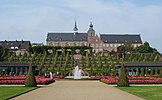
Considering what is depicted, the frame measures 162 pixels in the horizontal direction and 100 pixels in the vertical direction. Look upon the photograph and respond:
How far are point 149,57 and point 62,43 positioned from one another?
2698 inches

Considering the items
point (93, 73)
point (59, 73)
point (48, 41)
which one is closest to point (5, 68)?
point (59, 73)

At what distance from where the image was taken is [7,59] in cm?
7656

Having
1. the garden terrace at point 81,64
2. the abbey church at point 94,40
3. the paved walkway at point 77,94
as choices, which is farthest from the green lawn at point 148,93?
the abbey church at point 94,40

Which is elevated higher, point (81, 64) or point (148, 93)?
point (81, 64)

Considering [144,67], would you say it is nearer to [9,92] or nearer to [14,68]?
[14,68]

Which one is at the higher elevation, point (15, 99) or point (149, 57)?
point (149, 57)

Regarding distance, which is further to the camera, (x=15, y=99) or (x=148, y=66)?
(x=148, y=66)

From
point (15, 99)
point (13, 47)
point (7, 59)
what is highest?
point (13, 47)

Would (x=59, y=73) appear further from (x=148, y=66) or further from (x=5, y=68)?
(x=148, y=66)

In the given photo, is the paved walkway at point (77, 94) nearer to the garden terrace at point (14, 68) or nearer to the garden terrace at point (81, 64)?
the garden terrace at point (14, 68)

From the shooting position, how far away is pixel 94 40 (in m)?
141

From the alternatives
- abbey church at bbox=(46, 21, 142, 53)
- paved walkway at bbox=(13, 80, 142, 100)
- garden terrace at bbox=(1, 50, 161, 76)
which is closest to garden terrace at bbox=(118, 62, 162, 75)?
garden terrace at bbox=(1, 50, 161, 76)

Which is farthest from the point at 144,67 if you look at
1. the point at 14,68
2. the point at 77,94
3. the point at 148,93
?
the point at 77,94

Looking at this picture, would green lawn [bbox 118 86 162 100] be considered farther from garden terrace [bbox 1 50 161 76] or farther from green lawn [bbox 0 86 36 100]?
garden terrace [bbox 1 50 161 76]
